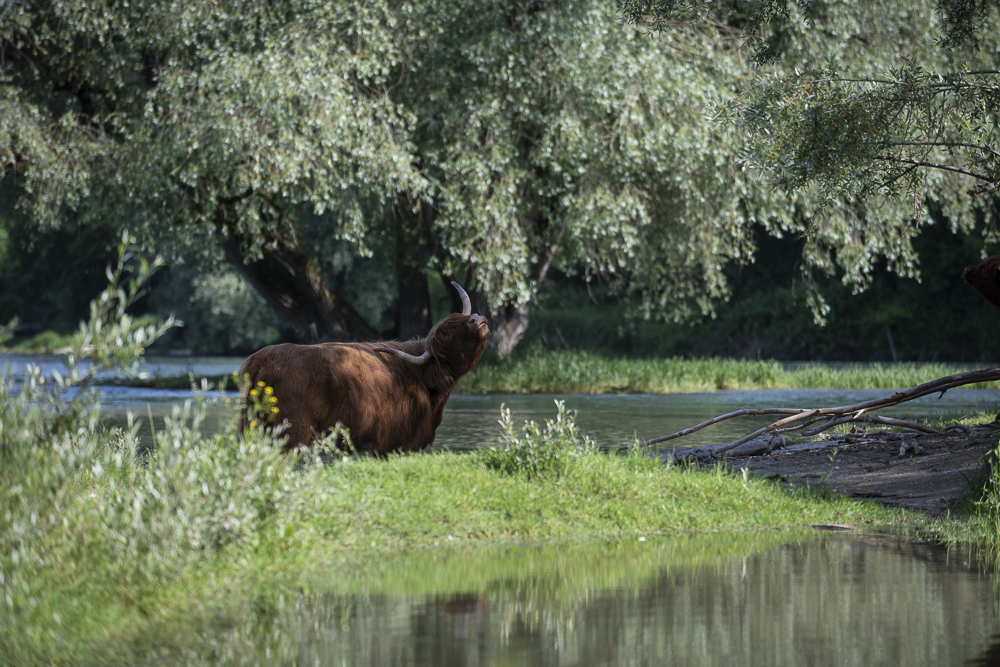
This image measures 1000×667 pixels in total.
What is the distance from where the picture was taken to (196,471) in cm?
522

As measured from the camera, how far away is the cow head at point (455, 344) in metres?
9.45

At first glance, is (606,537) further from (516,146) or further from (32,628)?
(516,146)

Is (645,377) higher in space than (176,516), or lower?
lower

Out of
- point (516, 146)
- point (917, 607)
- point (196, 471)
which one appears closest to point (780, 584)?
point (917, 607)

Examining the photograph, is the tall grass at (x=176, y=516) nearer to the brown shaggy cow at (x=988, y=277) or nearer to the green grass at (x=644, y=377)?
the brown shaggy cow at (x=988, y=277)

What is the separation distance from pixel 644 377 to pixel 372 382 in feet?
46.3

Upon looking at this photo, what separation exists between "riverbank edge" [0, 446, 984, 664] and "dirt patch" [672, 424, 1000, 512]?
0.53 metres

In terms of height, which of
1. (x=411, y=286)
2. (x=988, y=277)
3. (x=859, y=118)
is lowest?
(x=988, y=277)

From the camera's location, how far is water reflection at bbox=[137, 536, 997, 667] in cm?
415

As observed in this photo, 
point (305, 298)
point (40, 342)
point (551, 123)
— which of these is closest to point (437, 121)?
point (551, 123)

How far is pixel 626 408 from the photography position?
17.5 meters

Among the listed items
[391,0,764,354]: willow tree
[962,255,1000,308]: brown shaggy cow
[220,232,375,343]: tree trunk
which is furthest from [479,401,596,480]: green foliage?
[220,232,375,343]: tree trunk

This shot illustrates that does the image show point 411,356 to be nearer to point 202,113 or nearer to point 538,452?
point 538,452

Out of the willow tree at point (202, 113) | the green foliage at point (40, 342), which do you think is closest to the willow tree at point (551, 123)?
the willow tree at point (202, 113)
